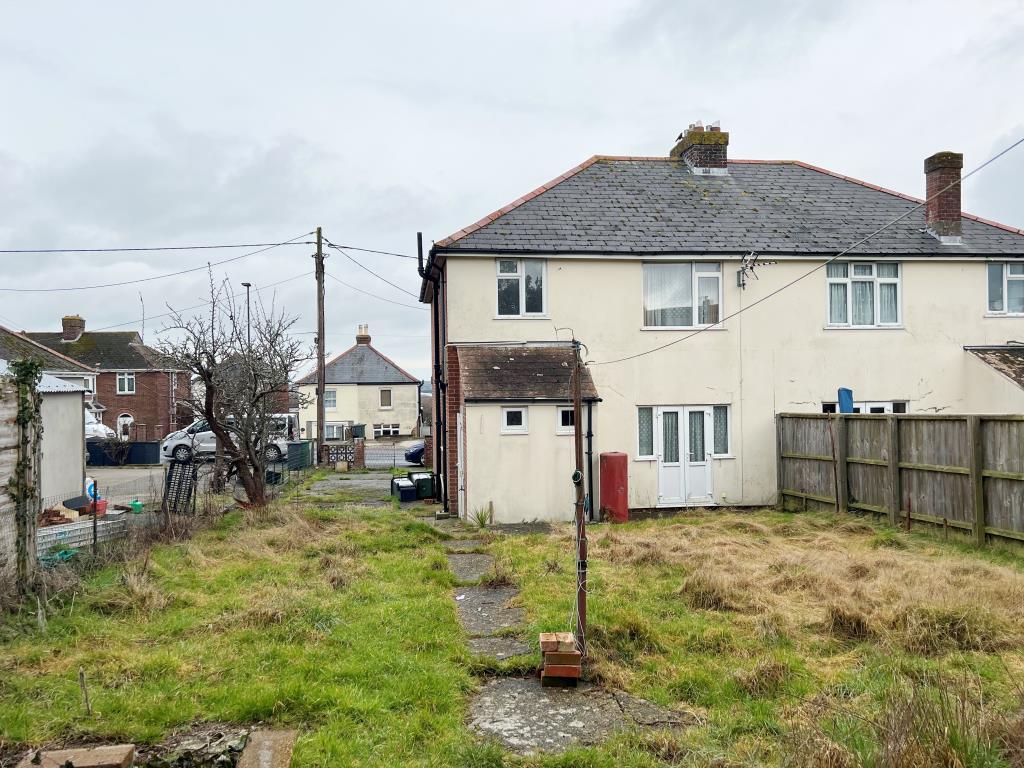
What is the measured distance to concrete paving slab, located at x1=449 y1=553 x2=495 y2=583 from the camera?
437 inches

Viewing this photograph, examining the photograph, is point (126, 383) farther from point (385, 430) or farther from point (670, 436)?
point (670, 436)

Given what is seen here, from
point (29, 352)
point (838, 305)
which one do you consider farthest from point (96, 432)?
point (838, 305)

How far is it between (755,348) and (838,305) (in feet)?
7.08

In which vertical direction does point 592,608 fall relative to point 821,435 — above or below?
below

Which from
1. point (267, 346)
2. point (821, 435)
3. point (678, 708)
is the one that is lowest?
point (678, 708)

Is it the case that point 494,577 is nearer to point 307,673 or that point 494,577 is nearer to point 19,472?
point 307,673

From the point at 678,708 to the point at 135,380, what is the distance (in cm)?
4422

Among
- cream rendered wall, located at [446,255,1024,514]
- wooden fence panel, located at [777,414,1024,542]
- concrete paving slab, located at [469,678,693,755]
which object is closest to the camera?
concrete paving slab, located at [469,678,693,755]

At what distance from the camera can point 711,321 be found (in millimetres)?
17953

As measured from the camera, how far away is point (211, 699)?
20.3 feet

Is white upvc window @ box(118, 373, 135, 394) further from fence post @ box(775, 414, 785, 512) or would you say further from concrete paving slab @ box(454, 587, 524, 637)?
concrete paving slab @ box(454, 587, 524, 637)

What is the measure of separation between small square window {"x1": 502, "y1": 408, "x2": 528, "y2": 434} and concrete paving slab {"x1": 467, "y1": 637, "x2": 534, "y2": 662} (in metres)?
8.04

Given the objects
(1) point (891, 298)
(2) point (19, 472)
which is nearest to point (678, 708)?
(2) point (19, 472)

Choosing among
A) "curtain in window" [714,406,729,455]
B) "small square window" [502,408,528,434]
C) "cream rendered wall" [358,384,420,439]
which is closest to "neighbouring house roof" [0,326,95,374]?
"small square window" [502,408,528,434]
